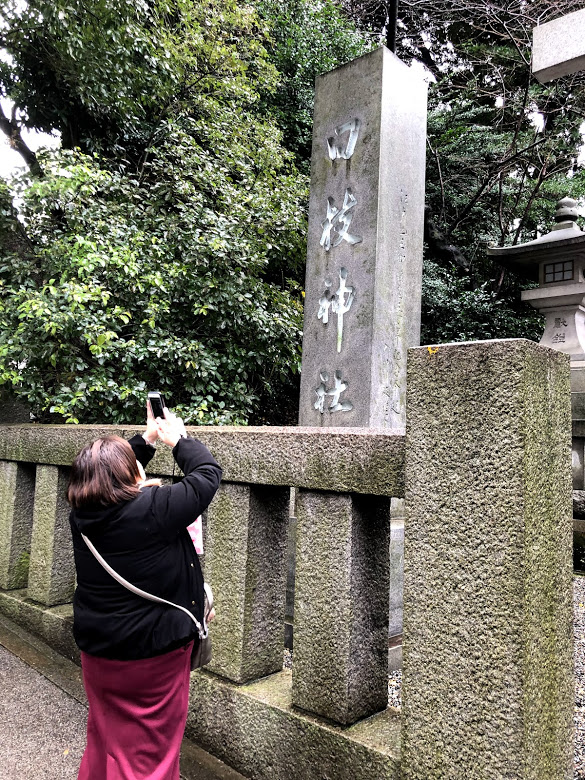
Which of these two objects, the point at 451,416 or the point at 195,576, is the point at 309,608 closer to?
the point at 195,576

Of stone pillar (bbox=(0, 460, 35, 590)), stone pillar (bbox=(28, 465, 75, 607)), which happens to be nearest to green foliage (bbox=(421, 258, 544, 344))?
stone pillar (bbox=(0, 460, 35, 590))

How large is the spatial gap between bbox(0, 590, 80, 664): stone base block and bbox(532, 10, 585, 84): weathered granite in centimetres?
568

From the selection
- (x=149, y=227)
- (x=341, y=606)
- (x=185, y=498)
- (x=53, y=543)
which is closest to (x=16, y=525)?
(x=53, y=543)

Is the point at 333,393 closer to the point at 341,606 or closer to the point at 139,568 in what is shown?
the point at 341,606

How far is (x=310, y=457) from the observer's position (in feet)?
6.29

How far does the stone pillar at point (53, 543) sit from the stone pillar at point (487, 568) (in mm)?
2298

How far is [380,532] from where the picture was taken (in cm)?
189

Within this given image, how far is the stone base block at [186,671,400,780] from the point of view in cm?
168

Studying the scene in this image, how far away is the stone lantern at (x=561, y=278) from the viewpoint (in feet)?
25.1

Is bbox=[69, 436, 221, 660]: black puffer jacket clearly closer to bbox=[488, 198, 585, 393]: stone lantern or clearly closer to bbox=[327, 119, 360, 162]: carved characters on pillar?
bbox=[327, 119, 360, 162]: carved characters on pillar

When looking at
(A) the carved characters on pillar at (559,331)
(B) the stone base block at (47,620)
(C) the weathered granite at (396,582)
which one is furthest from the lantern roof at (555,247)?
(B) the stone base block at (47,620)

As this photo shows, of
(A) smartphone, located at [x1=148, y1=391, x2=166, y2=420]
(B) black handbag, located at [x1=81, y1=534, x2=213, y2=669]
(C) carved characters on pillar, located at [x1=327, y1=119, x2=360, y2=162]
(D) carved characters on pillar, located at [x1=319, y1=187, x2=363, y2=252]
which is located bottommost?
(B) black handbag, located at [x1=81, y1=534, x2=213, y2=669]

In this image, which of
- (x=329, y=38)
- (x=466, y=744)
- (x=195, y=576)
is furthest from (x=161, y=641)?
(x=329, y=38)

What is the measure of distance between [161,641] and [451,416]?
1.04 meters
